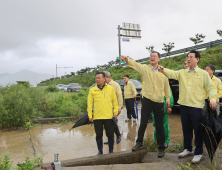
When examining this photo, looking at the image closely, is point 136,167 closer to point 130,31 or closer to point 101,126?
point 101,126

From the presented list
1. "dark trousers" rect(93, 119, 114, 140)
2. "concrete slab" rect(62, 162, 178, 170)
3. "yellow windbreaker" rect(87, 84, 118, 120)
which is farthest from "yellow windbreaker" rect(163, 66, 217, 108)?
"dark trousers" rect(93, 119, 114, 140)

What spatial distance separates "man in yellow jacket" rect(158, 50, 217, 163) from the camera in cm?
379

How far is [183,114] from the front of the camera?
397cm

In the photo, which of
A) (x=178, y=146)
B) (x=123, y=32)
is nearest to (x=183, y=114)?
(x=178, y=146)

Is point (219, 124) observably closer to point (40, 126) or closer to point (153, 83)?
point (153, 83)

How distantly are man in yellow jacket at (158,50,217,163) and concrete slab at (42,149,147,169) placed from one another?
788mm

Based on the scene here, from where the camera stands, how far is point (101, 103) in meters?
4.37

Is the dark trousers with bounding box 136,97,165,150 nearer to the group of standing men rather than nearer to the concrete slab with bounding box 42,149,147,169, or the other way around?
the group of standing men

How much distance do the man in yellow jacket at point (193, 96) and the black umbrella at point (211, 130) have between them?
0.58 feet

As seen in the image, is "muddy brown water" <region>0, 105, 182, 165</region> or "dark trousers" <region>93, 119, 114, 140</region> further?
"muddy brown water" <region>0, 105, 182, 165</region>

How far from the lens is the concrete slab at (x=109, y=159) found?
369 cm

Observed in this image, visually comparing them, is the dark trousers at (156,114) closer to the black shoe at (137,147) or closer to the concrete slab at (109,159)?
the black shoe at (137,147)

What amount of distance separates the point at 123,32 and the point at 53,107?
25.3m

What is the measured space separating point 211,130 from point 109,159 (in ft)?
5.97
